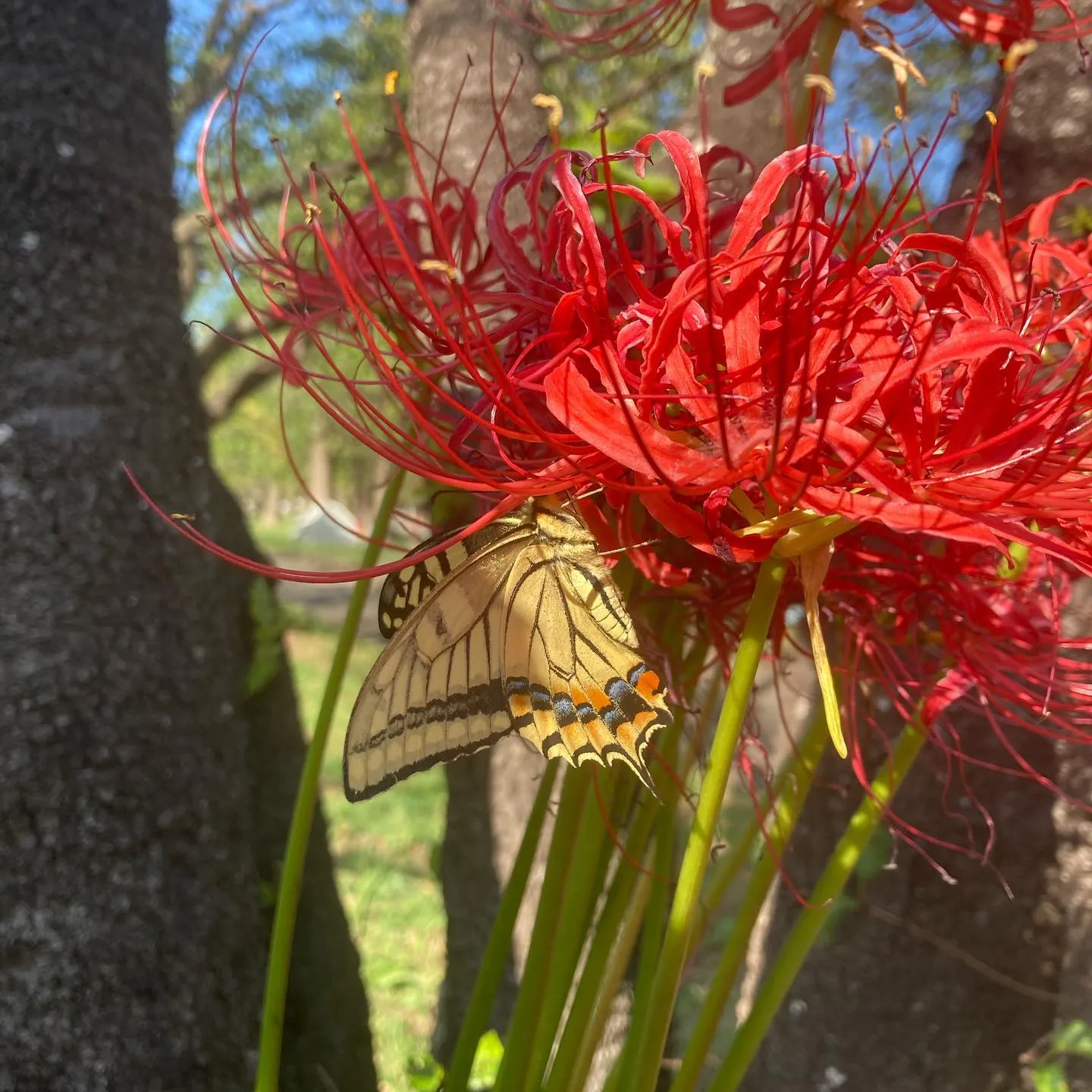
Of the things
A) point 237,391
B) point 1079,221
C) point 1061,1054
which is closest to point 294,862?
point 1061,1054

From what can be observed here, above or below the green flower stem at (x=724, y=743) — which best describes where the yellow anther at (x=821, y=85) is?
above

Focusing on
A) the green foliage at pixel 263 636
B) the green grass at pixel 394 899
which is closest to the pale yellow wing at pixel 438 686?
the green foliage at pixel 263 636

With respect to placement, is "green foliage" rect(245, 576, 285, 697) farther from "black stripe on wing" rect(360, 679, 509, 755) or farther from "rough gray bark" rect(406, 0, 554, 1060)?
"black stripe on wing" rect(360, 679, 509, 755)

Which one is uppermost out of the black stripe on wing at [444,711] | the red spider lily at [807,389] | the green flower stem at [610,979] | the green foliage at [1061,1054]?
the red spider lily at [807,389]

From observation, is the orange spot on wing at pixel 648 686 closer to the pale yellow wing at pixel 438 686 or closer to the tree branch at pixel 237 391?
the pale yellow wing at pixel 438 686

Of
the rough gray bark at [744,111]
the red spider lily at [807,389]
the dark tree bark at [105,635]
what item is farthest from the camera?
the rough gray bark at [744,111]

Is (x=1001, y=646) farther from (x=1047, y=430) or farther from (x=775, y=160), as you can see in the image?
(x=775, y=160)

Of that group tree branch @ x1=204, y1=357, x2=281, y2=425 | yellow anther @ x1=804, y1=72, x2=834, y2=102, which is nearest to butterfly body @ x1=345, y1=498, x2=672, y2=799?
yellow anther @ x1=804, y1=72, x2=834, y2=102
